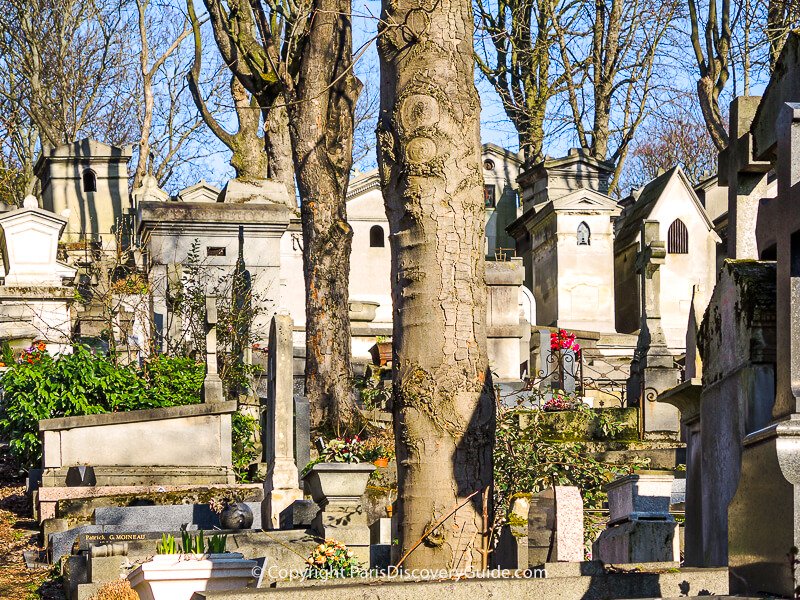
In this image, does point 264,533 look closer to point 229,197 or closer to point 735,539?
point 735,539

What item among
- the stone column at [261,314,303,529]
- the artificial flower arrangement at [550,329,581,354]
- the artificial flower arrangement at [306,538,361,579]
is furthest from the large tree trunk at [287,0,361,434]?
the artificial flower arrangement at [306,538,361,579]

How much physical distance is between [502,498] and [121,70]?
27.8 m

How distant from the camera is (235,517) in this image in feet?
34.1

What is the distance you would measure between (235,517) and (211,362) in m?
4.06

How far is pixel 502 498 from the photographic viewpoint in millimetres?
10992

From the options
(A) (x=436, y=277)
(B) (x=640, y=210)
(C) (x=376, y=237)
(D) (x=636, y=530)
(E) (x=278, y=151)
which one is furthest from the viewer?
(C) (x=376, y=237)

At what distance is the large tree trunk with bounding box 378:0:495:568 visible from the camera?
590 cm

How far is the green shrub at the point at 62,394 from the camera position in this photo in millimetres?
13727

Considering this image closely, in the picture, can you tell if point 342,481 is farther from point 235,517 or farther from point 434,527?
point 434,527

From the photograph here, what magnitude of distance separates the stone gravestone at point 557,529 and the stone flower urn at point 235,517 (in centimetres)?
281

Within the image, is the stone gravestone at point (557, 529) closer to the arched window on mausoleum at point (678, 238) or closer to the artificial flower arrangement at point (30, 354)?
the artificial flower arrangement at point (30, 354)

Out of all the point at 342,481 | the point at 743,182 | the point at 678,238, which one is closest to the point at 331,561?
the point at 342,481

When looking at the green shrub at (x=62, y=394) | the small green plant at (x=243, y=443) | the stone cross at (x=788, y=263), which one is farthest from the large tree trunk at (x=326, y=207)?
the stone cross at (x=788, y=263)

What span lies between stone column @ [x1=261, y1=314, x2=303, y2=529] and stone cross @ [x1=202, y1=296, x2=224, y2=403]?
3.23 feet
